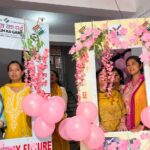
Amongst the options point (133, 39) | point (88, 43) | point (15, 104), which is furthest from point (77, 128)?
point (133, 39)

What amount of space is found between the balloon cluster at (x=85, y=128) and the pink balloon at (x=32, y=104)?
0.69 ft

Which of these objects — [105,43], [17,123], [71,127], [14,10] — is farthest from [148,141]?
[14,10]

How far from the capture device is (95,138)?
1944 mm

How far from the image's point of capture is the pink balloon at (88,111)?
1.98 m

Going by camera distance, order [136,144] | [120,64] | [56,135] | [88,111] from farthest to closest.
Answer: [56,135], [120,64], [136,144], [88,111]

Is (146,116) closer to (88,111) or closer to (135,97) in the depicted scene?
(135,97)

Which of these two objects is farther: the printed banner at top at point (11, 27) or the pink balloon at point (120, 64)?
the pink balloon at point (120, 64)

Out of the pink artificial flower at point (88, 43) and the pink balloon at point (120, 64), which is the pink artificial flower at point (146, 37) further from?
the pink balloon at point (120, 64)

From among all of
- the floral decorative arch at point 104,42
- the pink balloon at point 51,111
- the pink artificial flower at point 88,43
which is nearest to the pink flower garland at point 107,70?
the floral decorative arch at point 104,42

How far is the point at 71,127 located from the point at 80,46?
620mm

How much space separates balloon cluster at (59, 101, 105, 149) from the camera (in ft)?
6.17

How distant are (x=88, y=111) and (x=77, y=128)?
0.17 metres

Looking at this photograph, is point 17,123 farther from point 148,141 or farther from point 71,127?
point 148,141

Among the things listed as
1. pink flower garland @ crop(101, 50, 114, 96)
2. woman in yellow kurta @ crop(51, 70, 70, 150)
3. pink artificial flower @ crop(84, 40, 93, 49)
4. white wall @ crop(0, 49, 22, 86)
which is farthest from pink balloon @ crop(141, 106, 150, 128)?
woman in yellow kurta @ crop(51, 70, 70, 150)
